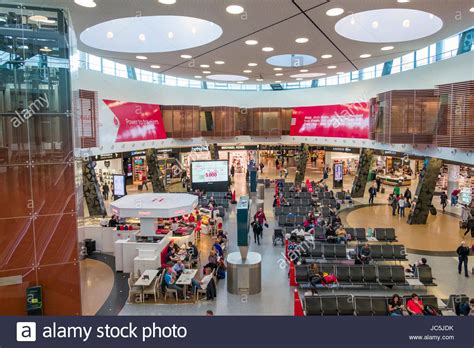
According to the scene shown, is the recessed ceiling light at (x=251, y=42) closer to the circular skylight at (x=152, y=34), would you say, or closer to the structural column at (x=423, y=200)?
the circular skylight at (x=152, y=34)

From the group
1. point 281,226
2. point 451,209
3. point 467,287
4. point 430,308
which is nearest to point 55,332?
point 430,308

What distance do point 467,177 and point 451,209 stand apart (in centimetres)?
389

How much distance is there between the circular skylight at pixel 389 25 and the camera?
12062 mm

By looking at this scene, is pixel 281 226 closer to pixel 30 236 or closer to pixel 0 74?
pixel 30 236

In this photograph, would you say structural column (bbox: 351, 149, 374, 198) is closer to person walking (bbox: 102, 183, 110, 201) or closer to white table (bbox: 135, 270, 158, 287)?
person walking (bbox: 102, 183, 110, 201)

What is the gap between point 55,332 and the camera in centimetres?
365

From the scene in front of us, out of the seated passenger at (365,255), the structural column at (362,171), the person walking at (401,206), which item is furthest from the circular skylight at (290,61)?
the structural column at (362,171)

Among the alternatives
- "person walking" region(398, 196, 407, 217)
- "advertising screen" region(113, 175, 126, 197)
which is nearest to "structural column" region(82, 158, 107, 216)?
"advertising screen" region(113, 175, 126, 197)

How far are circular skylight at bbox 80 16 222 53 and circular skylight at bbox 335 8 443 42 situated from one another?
445cm

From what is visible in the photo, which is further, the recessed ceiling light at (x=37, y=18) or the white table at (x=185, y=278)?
the white table at (x=185, y=278)

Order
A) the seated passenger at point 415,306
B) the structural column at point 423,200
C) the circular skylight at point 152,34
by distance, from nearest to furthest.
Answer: the seated passenger at point 415,306 → the circular skylight at point 152,34 → the structural column at point 423,200

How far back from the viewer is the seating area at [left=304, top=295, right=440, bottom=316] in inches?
348

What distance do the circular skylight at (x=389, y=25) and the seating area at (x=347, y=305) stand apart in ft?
25.9

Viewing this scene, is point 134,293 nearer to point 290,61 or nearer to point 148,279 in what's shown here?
point 148,279
